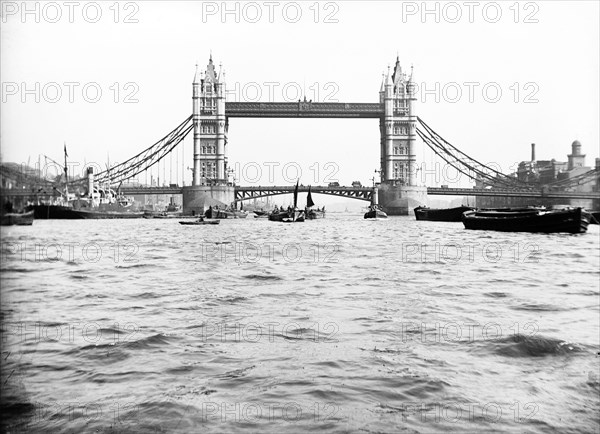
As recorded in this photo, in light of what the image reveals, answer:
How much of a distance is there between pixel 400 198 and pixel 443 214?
1336 inches

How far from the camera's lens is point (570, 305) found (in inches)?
387

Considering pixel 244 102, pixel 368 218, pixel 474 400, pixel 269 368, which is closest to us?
pixel 474 400

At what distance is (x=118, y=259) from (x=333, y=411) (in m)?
15.2

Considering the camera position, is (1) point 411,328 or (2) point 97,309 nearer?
(1) point 411,328

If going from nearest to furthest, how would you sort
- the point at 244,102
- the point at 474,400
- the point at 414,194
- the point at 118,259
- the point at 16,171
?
the point at 16,171, the point at 474,400, the point at 118,259, the point at 414,194, the point at 244,102

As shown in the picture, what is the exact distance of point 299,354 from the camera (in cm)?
656

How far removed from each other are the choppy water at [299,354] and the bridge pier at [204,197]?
81925 millimetres

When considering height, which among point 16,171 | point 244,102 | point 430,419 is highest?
point 244,102

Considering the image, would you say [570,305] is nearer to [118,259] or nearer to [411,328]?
[411,328]

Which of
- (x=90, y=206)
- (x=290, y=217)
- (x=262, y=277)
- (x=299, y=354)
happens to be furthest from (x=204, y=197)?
(x=299, y=354)

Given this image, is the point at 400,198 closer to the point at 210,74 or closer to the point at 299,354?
the point at 210,74

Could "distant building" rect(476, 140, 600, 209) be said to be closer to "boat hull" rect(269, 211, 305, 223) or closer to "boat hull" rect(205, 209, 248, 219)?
"boat hull" rect(269, 211, 305, 223)

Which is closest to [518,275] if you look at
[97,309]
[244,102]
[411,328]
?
[411,328]

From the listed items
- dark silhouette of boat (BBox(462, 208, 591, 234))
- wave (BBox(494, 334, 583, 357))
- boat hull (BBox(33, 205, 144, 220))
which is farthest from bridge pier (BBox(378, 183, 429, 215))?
wave (BBox(494, 334, 583, 357))
